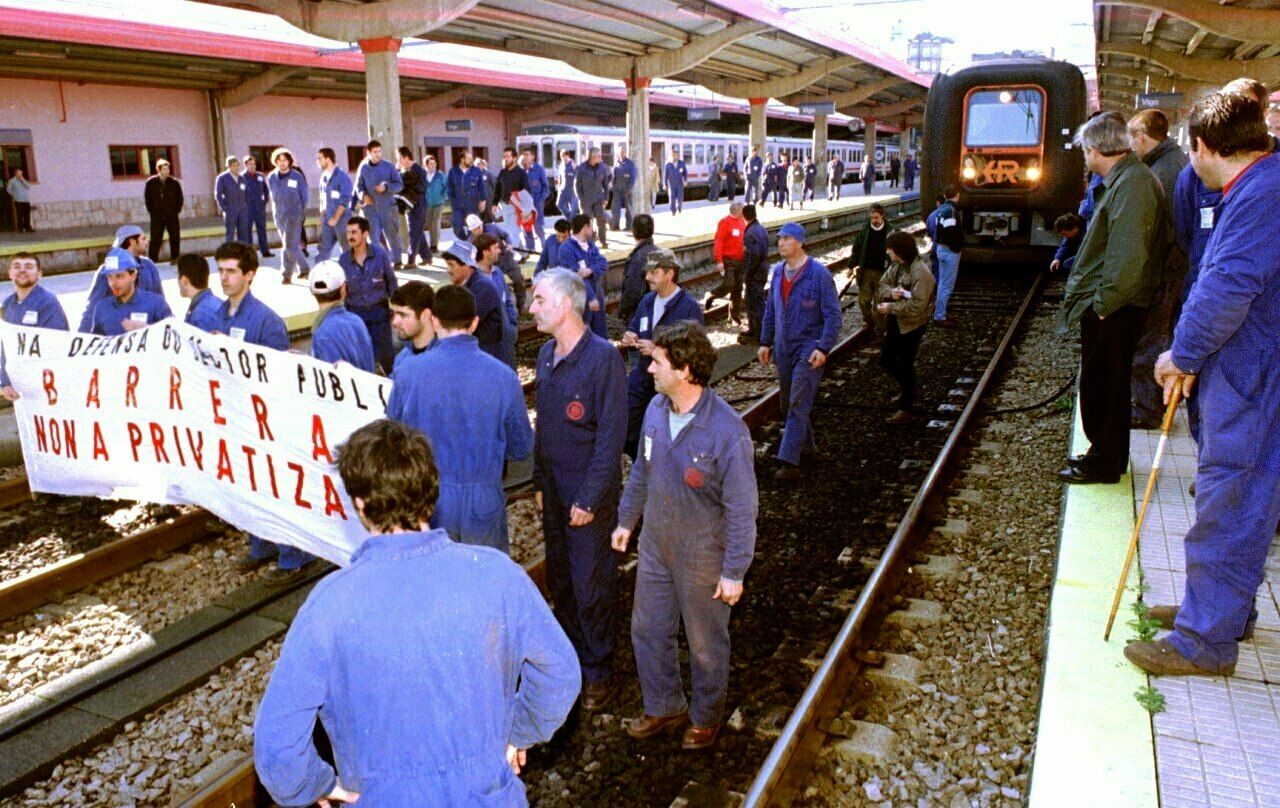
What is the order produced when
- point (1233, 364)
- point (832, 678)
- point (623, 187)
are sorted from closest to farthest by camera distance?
point (1233, 364), point (832, 678), point (623, 187)

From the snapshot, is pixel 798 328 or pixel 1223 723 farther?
pixel 798 328

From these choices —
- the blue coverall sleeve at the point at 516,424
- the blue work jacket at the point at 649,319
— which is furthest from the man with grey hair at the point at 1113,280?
the blue coverall sleeve at the point at 516,424

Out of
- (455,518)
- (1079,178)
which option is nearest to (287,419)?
(455,518)

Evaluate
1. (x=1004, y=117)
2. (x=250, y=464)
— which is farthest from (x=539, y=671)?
(x=1004, y=117)

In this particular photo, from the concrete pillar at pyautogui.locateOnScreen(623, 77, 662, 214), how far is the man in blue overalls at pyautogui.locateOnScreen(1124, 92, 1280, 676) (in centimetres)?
2344

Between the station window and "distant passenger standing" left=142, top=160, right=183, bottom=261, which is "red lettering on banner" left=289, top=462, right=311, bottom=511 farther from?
the station window

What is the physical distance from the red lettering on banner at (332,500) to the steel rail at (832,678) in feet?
9.37

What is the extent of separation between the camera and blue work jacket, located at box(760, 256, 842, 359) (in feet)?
24.5

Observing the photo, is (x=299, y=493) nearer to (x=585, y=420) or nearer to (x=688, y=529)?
(x=585, y=420)

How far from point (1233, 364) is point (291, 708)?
142 inches

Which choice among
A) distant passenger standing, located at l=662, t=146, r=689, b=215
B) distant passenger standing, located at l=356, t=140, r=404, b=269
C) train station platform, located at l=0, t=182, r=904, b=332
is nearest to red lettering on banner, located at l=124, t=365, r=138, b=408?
train station platform, located at l=0, t=182, r=904, b=332

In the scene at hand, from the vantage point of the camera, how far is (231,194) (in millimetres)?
15773

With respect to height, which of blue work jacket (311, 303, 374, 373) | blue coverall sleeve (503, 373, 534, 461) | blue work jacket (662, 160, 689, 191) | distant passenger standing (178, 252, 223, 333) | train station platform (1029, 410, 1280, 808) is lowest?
train station platform (1029, 410, 1280, 808)

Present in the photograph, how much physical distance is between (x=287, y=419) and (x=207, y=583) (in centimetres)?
121
